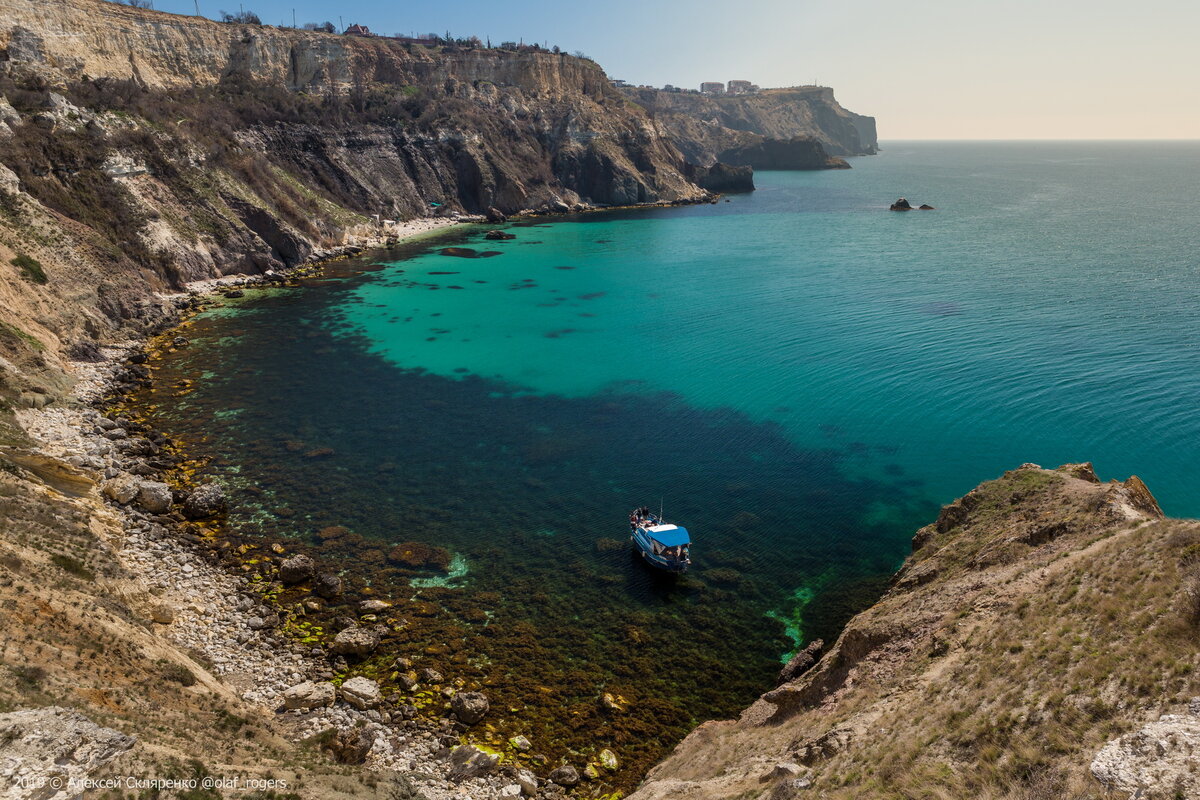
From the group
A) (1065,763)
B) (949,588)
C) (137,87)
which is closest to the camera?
Answer: (1065,763)

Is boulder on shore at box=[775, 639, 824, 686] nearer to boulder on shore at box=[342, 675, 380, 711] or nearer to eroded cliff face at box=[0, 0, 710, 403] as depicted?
boulder on shore at box=[342, 675, 380, 711]

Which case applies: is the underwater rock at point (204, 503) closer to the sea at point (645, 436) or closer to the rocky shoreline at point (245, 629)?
the rocky shoreline at point (245, 629)

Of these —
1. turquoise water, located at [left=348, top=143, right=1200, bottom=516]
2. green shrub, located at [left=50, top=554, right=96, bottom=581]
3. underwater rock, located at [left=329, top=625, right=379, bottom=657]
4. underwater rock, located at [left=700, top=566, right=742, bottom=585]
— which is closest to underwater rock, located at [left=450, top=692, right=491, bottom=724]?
underwater rock, located at [left=329, top=625, right=379, bottom=657]

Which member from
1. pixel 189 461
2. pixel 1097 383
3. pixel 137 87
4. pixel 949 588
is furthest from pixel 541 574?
pixel 137 87

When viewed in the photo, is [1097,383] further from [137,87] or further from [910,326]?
[137,87]

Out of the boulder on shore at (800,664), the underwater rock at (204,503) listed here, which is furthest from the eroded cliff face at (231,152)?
the boulder on shore at (800,664)
